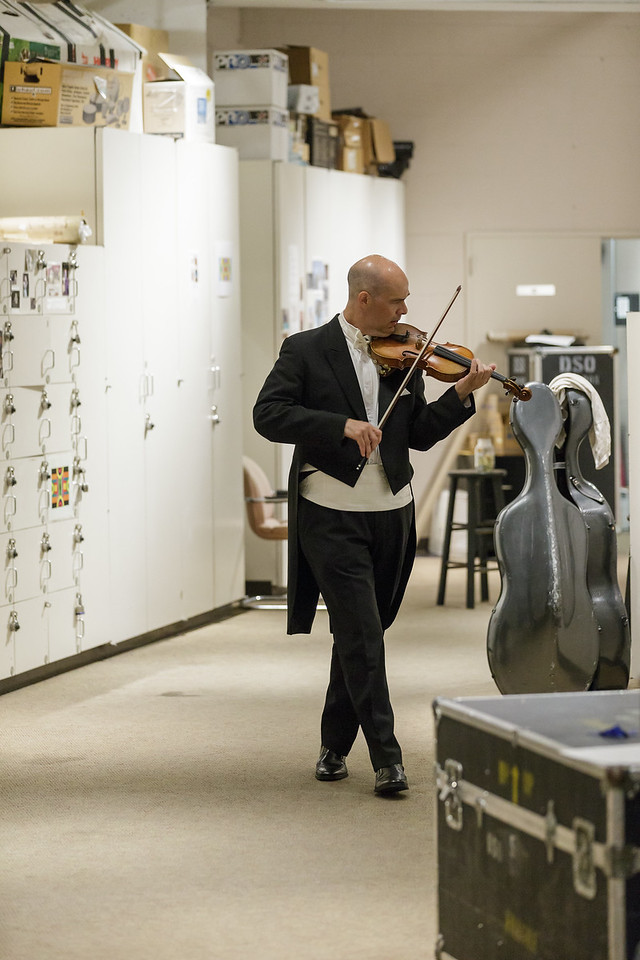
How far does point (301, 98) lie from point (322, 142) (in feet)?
1.13

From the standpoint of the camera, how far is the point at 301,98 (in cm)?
825

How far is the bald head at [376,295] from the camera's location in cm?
409

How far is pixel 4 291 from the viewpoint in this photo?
5.58 meters

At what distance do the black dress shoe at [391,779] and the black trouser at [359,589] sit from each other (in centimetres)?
2

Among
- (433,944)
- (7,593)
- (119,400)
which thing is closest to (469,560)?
(119,400)

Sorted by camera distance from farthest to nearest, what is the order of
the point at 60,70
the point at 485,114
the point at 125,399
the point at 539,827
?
the point at 485,114
the point at 125,399
the point at 60,70
the point at 539,827

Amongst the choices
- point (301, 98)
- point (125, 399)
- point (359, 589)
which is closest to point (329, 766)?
point (359, 589)

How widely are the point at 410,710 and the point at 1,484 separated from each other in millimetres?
1812

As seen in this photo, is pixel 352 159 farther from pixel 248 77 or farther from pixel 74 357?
pixel 74 357

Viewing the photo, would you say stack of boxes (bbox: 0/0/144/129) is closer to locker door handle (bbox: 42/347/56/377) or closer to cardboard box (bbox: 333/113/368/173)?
locker door handle (bbox: 42/347/56/377)

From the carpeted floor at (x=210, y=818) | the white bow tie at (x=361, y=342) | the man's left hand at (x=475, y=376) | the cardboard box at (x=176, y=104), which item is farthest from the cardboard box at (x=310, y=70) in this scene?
the man's left hand at (x=475, y=376)

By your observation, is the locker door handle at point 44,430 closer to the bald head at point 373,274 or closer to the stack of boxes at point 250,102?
the bald head at point 373,274

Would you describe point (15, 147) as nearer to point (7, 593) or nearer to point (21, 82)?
point (21, 82)

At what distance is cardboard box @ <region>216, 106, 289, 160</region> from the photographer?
25.5 ft
